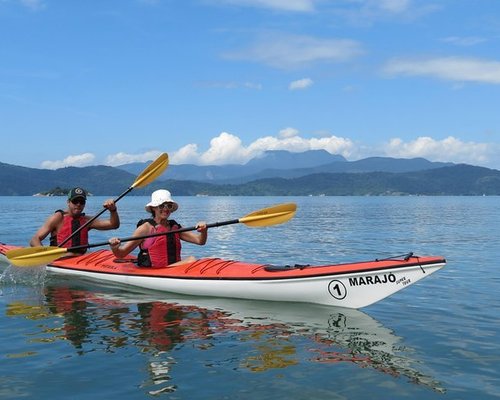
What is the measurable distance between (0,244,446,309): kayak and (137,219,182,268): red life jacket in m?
0.21

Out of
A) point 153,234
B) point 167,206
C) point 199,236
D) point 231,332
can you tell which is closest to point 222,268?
point 199,236

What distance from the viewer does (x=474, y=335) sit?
28.6ft

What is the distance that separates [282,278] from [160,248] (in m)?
2.93

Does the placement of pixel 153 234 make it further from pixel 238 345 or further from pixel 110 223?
pixel 238 345

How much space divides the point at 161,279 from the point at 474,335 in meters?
6.13

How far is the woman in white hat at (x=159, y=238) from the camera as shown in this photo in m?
11.0

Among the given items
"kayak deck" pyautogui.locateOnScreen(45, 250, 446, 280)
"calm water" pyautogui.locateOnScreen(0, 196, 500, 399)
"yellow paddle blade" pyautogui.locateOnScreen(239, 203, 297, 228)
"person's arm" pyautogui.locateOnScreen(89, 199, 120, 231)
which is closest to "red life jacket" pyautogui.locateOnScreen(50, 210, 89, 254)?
"person's arm" pyautogui.locateOnScreen(89, 199, 120, 231)

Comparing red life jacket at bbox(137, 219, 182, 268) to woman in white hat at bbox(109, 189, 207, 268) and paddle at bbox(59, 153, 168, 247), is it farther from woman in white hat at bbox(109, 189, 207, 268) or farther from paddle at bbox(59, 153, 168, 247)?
paddle at bbox(59, 153, 168, 247)

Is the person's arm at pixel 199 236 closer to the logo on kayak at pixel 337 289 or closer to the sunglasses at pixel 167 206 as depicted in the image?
the sunglasses at pixel 167 206

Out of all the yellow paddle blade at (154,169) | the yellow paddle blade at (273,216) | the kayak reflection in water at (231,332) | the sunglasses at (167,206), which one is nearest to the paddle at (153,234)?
the yellow paddle blade at (273,216)

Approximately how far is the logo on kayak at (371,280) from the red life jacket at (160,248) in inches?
149

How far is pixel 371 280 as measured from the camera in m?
9.37

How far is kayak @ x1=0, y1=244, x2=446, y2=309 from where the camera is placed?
361 inches

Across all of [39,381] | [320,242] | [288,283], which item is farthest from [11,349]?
[320,242]
